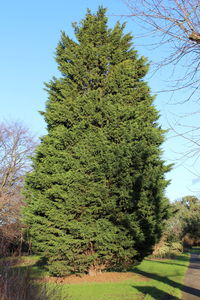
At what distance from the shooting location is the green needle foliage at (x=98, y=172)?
31.2ft

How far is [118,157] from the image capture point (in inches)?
394

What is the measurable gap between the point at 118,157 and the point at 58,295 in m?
6.54

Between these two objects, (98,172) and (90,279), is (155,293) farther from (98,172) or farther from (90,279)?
(98,172)

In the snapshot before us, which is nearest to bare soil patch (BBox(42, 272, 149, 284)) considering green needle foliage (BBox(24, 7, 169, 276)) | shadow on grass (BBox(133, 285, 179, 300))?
green needle foliage (BBox(24, 7, 169, 276))

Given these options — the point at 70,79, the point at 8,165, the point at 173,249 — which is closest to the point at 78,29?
the point at 70,79

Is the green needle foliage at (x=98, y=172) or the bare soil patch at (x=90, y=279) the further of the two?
the bare soil patch at (x=90, y=279)

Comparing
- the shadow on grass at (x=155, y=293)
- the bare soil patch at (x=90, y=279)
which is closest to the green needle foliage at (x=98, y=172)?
the bare soil patch at (x=90, y=279)

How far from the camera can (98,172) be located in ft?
33.1

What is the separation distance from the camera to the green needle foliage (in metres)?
9.51

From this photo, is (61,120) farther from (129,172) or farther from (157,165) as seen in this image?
(157,165)

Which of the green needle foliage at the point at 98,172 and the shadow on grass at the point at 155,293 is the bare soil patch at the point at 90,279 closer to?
the green needle foliage at the point at 98,172

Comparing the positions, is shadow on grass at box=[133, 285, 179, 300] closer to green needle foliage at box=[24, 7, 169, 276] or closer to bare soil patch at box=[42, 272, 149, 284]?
green needle foliage at box=[24, 7, 169, 276]

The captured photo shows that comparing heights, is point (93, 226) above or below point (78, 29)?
below

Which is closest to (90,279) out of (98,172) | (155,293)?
(155,293)
